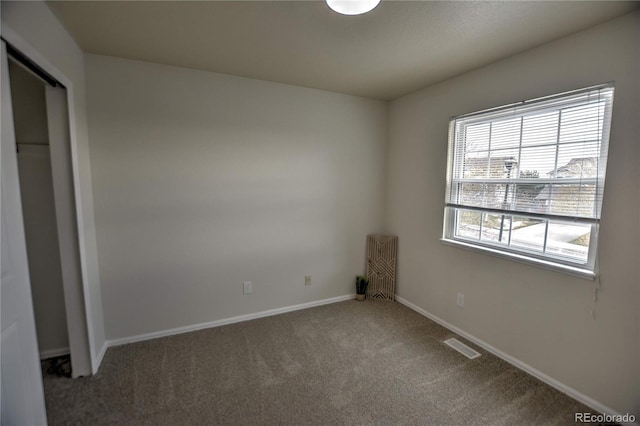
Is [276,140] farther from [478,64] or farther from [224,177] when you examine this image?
[478,64]

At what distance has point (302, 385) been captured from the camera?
2014 mm

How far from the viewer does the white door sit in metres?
1.18

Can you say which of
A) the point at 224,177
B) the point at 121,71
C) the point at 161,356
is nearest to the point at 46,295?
the point at 161,356

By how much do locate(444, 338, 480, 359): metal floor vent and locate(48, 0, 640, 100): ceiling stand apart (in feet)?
7.97

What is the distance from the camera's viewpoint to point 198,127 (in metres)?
2.60

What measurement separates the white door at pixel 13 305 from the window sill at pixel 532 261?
3.00 metres

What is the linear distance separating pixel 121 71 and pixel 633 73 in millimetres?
3524

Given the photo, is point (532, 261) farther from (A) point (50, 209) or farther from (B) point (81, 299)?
(A) point (50, 209)

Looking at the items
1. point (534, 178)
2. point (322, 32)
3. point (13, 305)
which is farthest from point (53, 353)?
point (534, 178)

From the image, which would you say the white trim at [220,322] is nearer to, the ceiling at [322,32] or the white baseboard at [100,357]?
the white baseboard at [100,357]

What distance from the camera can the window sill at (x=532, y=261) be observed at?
184cm

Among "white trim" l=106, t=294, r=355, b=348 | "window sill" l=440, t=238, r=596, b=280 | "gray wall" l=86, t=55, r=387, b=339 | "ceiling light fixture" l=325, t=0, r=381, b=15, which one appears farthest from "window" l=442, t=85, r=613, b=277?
"white trim" l=106, t=294, r=355, b=348

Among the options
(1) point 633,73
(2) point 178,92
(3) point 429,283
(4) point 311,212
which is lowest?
(3) point 429,283

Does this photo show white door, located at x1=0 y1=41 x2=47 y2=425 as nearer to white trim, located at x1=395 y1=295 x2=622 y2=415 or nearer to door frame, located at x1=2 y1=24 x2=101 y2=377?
door frame, located at x1=2 y1=24 x2=101 y2=377
